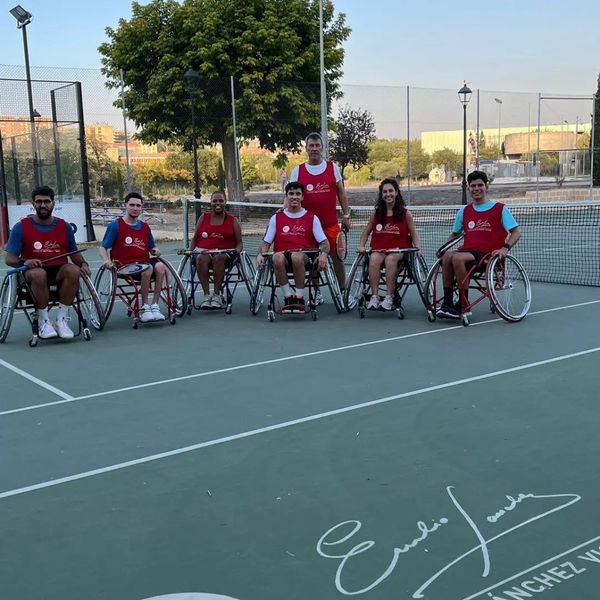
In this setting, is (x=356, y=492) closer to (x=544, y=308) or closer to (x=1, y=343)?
(x=1, y=343)

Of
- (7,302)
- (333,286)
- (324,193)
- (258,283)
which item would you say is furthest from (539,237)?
(7,302)

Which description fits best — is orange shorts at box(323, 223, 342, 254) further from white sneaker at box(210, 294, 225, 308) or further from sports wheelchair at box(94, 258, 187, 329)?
sports wheelchair at box(94, 258, 187, 329)

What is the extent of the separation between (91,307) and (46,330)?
2.99ft

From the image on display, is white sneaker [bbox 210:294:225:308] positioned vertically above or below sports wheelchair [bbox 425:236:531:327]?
below

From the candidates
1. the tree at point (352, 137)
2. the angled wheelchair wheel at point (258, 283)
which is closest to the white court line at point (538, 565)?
the angled wheelchair wheel at point (258, 283)

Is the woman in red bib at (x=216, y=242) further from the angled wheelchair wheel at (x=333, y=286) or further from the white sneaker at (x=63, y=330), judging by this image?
the white sneaker at (x=63, y=330)

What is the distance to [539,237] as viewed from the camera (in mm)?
14273

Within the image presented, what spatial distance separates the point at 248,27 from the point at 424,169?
6100 millimetres

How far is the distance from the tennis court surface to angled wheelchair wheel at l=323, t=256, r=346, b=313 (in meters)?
1.08

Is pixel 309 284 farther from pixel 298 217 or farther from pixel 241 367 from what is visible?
pixel 241 367

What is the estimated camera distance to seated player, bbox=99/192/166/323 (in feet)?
22.9

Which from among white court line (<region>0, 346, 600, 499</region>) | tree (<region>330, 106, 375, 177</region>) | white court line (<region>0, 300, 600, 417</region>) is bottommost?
white court line (<region>0, 300, 600, 417</region>)

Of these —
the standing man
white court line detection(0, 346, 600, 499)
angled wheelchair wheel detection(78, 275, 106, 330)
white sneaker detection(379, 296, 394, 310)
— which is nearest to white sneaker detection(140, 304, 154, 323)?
angled wheelchair wheel detection(78, 275, 106, 330)
